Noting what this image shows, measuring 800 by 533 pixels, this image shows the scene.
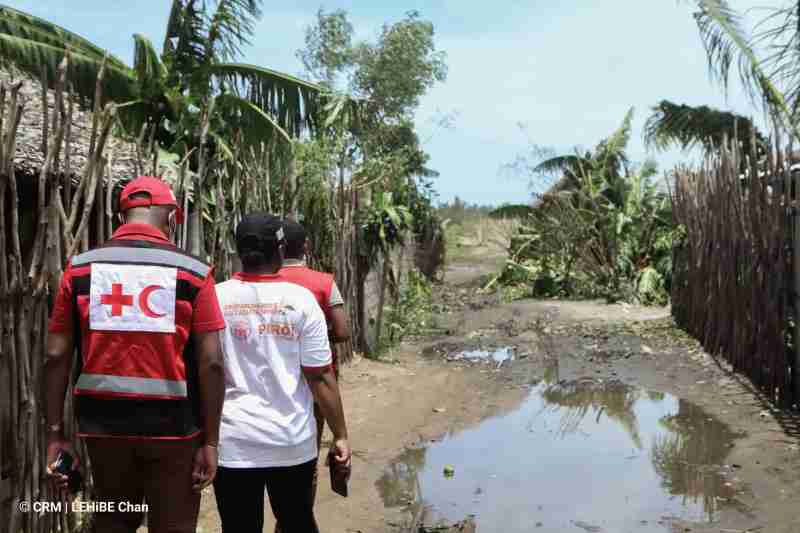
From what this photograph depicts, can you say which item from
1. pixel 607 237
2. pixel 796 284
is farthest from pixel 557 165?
pixel 796 284

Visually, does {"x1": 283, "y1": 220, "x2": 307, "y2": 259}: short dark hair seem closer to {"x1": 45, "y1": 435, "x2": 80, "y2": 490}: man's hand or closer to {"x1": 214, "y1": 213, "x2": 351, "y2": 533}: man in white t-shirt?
{"x1": 214, "y1": 213, "x2": 351, "y2": 533}: man in white t-shirt

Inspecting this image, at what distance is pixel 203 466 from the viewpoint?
2.78 m

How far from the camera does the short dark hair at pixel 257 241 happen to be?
3104 millimetres

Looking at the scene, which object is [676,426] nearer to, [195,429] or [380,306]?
[380,306]

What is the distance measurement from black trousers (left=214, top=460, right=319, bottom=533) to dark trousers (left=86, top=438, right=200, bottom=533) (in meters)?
0.26

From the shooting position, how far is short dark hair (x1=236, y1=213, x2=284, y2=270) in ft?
10.2

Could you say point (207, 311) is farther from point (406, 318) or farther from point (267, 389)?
point (406, 318)

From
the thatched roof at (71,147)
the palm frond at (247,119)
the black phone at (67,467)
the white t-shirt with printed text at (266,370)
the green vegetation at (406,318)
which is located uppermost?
the palm frond at (247,119)

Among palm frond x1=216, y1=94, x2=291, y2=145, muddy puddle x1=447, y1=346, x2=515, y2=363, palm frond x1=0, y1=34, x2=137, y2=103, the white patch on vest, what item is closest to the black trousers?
the white patch on vest

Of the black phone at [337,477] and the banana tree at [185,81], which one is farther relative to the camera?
the banana tree at [185,81]

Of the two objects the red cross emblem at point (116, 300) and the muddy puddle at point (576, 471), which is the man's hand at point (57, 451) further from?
the muddy puddle at point (576, 471)

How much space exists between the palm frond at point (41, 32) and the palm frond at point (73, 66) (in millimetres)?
221

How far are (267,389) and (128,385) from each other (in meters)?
0.54

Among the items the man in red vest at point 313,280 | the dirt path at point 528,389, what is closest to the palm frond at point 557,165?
the dirt path at point 528,389
